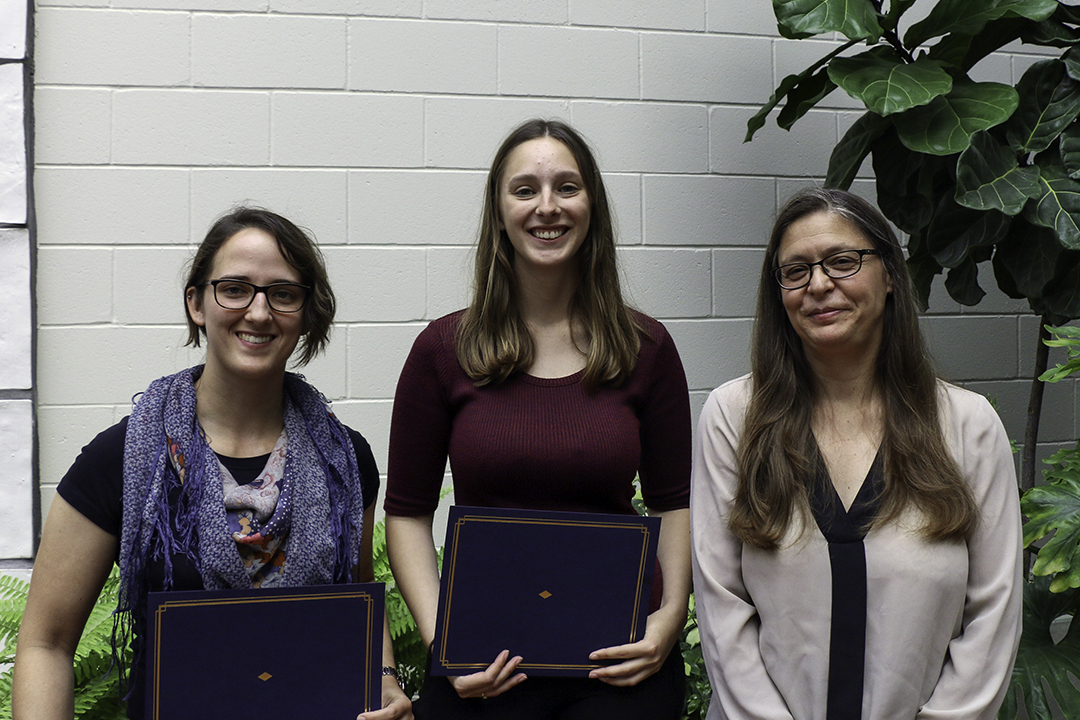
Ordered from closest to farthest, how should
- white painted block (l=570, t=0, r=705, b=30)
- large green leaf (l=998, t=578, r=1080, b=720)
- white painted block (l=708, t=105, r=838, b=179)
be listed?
large green leaf (l=998, t=578, r=1080, b=720)
white painted block (l=570, t=0, r=705, b=30)
white painted block (l=708, t=105, r=838, b=179)

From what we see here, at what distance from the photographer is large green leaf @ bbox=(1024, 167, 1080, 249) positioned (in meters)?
2.24

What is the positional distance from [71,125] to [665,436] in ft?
6.63

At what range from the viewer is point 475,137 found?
9.10 ft

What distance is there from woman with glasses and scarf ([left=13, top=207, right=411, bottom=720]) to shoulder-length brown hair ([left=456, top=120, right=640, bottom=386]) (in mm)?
297

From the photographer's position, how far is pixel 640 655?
152cm

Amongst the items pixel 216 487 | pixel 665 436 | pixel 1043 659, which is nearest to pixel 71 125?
pixel 216 487

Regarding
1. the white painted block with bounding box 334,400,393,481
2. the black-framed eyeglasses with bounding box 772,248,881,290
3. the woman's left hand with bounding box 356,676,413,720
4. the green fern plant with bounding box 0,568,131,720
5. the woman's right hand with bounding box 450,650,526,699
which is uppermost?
the black-framed eyeglasses with bounding box 772,248,881,290

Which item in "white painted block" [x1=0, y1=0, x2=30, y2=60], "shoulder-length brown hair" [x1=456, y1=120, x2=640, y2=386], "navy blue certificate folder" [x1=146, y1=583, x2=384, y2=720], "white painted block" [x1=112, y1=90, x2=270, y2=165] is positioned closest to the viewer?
"navy blue certificate folder" [x1=146, y1=583, x2=384, y2=720]

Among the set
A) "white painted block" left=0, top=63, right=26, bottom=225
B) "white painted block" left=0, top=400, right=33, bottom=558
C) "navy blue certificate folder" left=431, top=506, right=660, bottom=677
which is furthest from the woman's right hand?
"white painted block" left=0, top=63, right=26, bottom=225

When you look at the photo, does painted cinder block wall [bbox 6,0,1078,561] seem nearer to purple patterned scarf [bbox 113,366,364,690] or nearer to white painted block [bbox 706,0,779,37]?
white painted block [bbox 706,0,779,37]

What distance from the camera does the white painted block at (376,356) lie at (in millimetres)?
2730

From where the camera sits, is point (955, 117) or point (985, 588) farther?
point (955, 117)

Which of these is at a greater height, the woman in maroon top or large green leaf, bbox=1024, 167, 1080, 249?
large green leaf, bbox=1024, 167, 1080, 249

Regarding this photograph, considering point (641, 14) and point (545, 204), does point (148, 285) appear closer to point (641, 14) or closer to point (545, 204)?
point (545, 204)
